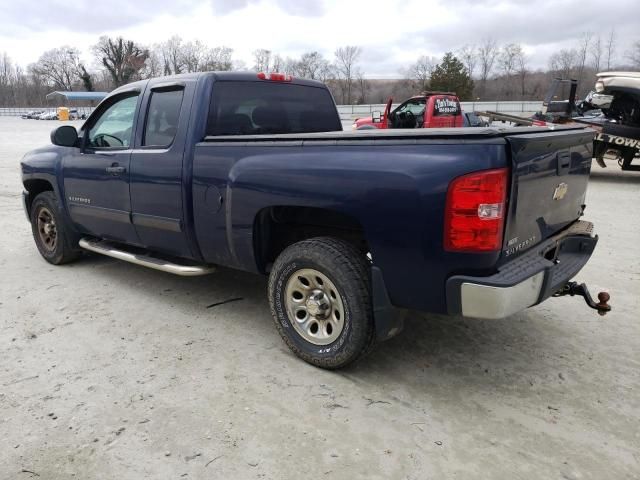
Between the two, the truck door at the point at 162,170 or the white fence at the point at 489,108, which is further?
the white fence at the point at 489,108

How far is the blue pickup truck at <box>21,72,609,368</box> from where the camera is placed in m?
2.69

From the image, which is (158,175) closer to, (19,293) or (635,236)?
(19,293)

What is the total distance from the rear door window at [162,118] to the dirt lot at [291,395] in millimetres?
1392

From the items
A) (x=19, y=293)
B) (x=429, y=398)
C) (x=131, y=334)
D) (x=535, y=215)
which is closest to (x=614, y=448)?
(x=429, y=398)

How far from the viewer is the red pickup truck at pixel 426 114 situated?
Answer: 1448 centimetres

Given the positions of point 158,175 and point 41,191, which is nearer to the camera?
point 158,175

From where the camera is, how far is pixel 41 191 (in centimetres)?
587

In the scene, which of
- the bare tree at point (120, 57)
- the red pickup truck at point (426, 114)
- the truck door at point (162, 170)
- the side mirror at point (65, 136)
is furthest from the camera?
the bare tree at point (120, 57)

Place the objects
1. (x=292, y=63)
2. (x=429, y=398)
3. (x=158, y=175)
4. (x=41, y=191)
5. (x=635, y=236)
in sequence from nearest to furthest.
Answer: (x=429, y=398)
(x=158, y=175)
(x=41, y=191)
(x=635, y=236)
(x=292, y=63)

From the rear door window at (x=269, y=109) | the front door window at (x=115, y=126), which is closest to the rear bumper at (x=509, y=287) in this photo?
the rear door window at (x=269, y=109)

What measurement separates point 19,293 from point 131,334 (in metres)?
1.62

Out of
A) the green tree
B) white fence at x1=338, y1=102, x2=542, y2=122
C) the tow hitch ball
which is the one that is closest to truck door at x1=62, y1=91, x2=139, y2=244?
the tow hitch ball

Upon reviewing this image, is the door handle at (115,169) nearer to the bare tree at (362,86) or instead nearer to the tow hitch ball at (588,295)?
the tow hitch ball at (588,295)

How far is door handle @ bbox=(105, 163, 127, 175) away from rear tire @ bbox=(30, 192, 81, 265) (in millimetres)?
1167
